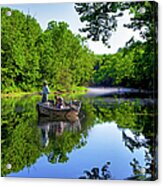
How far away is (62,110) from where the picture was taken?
7.36 feet

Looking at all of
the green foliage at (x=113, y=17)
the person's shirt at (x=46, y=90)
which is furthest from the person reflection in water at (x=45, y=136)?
the green foliage at (x=113, y=17)

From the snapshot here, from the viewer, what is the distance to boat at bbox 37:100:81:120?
224 centimetres

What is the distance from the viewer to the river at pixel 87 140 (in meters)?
2.16

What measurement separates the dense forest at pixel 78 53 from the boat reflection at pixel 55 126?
0.12 meters

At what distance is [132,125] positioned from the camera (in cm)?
219

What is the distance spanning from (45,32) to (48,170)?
503mm

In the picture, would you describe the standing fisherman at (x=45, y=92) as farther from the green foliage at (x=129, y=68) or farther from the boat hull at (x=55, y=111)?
the green foliage at (x=129, y=68)

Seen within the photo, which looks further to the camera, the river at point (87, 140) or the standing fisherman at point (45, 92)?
the standing fisherman at point (45, 92)

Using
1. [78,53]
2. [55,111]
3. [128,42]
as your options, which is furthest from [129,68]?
[55,111]

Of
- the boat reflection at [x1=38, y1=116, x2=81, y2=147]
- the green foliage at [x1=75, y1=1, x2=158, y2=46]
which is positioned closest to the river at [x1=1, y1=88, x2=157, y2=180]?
the boat reflection at [x1=38, y1=116, x2=81, y2=147]

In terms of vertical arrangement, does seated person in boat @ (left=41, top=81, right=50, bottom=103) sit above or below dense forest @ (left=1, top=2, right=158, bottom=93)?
below

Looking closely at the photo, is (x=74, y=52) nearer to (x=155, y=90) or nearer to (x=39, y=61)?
(x=39, y=61)

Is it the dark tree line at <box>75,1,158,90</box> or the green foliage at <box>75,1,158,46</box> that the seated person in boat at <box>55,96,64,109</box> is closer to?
the dark tree line at <box>75,1,158,90</box>

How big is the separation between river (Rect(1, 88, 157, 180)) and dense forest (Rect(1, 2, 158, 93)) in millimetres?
63
